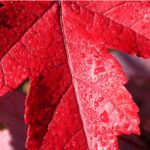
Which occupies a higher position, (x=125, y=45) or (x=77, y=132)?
(x=125, y=45)

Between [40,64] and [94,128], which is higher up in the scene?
[40,64]

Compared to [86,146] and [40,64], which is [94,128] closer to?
[86,146]

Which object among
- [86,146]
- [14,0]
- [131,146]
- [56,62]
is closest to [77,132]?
[86,146]

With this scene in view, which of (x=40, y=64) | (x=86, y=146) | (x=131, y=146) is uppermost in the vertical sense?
(x=40, y=64)

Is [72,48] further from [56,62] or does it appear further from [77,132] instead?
[77,132]

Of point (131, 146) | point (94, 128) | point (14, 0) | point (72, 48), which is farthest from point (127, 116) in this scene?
point (131, 146)

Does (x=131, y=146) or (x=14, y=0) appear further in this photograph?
(x=131, y=146)
